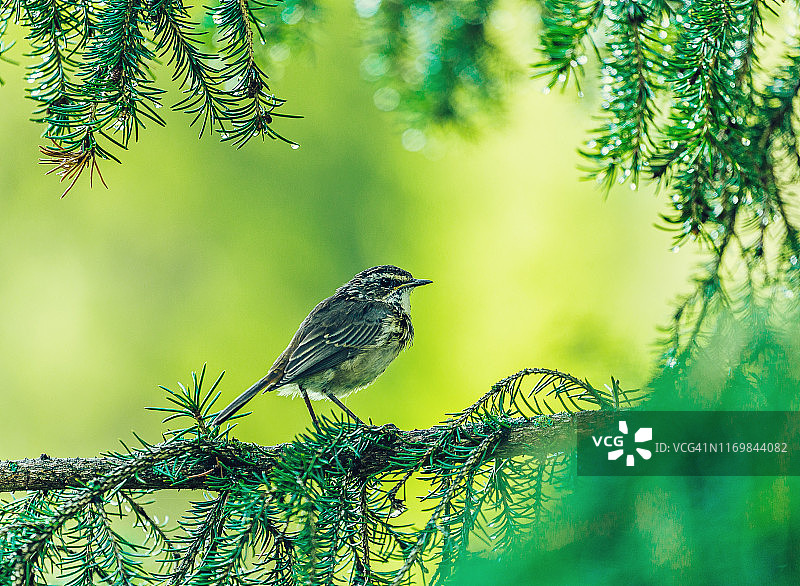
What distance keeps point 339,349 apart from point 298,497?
1.07m

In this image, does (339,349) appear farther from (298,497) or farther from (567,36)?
(567,36)

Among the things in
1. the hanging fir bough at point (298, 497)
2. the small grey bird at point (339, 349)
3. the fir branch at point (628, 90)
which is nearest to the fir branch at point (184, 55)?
the hanging fir bough at point (298, 497)

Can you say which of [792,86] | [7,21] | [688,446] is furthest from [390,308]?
[688,446]

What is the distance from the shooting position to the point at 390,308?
242 centimetres

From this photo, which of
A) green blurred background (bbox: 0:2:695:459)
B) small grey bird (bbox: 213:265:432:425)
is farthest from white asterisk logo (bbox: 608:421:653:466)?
green blurred background (bbox: 0:2:695:459)

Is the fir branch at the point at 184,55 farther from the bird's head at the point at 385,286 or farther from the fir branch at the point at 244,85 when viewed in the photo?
the bird's head at the point at 385,286

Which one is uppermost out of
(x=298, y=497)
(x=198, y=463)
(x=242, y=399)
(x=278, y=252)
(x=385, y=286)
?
(x=278, y=252)

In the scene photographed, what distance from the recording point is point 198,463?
127cm

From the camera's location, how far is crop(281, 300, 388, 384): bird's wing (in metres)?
2.13

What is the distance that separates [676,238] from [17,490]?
132 centimetres

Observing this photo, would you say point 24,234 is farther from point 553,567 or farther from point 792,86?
point 553,567

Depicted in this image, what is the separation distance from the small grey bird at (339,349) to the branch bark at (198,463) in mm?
735

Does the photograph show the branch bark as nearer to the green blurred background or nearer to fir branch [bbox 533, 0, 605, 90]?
fir branch [bbox 533, 0, 605, 90]

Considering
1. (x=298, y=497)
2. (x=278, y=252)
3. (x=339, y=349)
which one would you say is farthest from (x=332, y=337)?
(x=278, y=252)
